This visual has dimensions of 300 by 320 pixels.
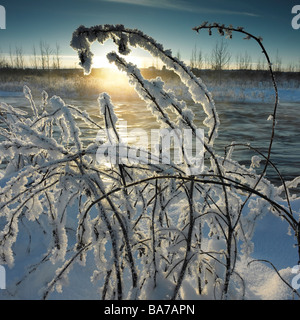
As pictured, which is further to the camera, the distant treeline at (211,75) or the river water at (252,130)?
the distant treeline at (211,75)

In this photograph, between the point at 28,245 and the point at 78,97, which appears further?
the point at 78,97

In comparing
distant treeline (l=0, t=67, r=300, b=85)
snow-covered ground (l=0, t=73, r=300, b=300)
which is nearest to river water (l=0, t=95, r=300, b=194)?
snow-covered ground (l=0, t=73, r=300, b=300)

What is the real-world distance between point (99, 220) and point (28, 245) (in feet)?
3.25

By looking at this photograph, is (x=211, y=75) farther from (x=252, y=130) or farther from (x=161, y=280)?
(x=161, y=280)

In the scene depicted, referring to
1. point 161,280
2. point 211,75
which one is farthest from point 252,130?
point 211,75

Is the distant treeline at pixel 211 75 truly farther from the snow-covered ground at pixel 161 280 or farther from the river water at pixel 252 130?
the snow-covered ground at pixel 161 280

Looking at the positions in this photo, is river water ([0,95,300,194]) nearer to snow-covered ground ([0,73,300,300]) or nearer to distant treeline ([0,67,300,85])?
snow-covered ground ([0,73,300,300])

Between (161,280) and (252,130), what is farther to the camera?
(252,130)

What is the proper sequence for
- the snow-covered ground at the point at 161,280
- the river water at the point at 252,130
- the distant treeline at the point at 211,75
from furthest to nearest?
the distant treeline at the point at 211,75, the river water at the point at 252,130, the snow-covered ground at the point at 161,280

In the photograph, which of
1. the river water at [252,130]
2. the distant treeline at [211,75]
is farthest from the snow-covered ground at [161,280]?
the distant treeline at [211,75]

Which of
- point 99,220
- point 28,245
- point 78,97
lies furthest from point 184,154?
point 78,97

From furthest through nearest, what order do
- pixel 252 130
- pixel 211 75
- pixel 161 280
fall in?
pixel 211 75
pixel 252 130
pixel 161 280
